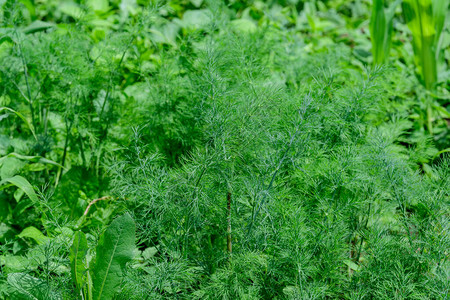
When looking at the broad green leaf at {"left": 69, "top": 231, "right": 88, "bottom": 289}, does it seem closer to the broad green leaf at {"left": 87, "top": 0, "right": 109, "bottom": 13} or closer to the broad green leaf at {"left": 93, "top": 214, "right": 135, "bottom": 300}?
the broad green leaf at {"left": 93, "top": 214, "right": 135, "bottom": 300}

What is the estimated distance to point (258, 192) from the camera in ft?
4.53

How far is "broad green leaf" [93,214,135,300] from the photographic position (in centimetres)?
141

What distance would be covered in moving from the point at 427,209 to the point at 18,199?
165 centimetres

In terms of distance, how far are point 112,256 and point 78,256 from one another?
10 centimetres

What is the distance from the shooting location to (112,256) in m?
1.42

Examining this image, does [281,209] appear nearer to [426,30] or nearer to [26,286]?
[26,286]

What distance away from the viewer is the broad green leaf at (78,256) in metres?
1.36

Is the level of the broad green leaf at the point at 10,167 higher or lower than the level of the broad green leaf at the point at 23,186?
lower

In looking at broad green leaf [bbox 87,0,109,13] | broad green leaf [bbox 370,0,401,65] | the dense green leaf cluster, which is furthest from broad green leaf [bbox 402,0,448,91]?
broad green leaf [bbox 87,0,109,13]

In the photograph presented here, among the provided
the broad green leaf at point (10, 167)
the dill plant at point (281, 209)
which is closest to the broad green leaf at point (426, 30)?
the dill plant at point (281, 209)

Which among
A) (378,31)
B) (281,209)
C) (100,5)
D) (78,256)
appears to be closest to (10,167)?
(78,256)

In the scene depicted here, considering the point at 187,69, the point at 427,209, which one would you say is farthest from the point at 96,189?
the point at 427,209

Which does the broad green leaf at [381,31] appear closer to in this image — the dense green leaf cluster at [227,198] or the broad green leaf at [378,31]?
the broad green leaf at [378,31]

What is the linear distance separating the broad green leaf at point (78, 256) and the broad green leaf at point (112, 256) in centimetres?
5
